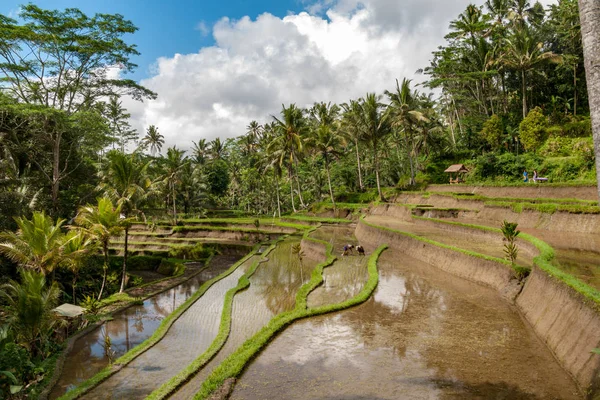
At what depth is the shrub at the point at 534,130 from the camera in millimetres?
30766

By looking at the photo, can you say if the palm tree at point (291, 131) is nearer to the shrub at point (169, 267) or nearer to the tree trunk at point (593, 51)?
the shrub at point (169, 267)

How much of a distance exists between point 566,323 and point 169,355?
10266 mm

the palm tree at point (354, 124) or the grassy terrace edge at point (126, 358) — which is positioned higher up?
the palm tree at point (354, 124)

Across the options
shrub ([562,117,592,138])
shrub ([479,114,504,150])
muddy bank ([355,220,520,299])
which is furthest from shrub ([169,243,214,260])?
shrub ([562,117,592,138])

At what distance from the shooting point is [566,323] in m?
7.77

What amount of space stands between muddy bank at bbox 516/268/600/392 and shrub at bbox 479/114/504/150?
1114 inches

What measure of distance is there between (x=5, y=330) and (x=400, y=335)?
1006cm

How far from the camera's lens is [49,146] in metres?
23.8

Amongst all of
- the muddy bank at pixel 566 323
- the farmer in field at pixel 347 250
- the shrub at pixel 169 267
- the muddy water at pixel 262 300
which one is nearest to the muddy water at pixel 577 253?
the muddy bank at pixel 566 323

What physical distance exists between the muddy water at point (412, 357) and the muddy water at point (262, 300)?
1770 mm

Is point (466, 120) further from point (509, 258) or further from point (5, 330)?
point (5, 330)

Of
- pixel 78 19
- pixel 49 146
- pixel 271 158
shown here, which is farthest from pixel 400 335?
pixel 271 158

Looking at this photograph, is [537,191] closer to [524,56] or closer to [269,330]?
[524,56]


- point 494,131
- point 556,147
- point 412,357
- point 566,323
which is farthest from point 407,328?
point 494,131
